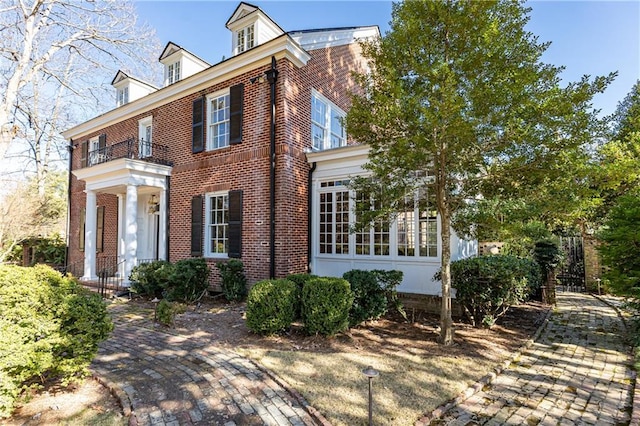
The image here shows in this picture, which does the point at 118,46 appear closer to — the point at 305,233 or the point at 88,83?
the point at 88,83

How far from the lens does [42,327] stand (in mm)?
3277

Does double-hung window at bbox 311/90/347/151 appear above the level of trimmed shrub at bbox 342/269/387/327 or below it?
above

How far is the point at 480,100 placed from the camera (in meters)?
4.73

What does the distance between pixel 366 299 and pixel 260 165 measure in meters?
4.75

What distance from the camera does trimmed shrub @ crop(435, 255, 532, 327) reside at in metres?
5.88

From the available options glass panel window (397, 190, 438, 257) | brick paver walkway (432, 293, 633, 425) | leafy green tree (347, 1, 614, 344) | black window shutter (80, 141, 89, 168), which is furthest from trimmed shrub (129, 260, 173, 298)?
black window shutter (80, 141, 89, 168)

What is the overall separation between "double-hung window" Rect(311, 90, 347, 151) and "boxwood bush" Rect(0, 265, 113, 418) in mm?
7387

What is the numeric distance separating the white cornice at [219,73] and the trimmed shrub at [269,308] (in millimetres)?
6230

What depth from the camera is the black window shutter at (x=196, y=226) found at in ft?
32.1

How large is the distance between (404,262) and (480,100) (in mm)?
4288

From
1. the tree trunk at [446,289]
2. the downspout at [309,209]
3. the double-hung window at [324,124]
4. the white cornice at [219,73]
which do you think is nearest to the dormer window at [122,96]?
the white cornice at [219,73]

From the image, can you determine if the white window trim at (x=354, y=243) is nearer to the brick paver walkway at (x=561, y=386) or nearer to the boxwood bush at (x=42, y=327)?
the brick paver walkway at (x=561, y=386)

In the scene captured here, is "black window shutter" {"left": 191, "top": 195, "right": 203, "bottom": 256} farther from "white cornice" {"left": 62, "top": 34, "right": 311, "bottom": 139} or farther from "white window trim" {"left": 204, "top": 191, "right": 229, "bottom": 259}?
"white cornice" {"left": 62, "top": 34, "right": 311, "bottom": 139}

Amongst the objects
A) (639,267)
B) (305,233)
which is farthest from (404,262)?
(639,267)
